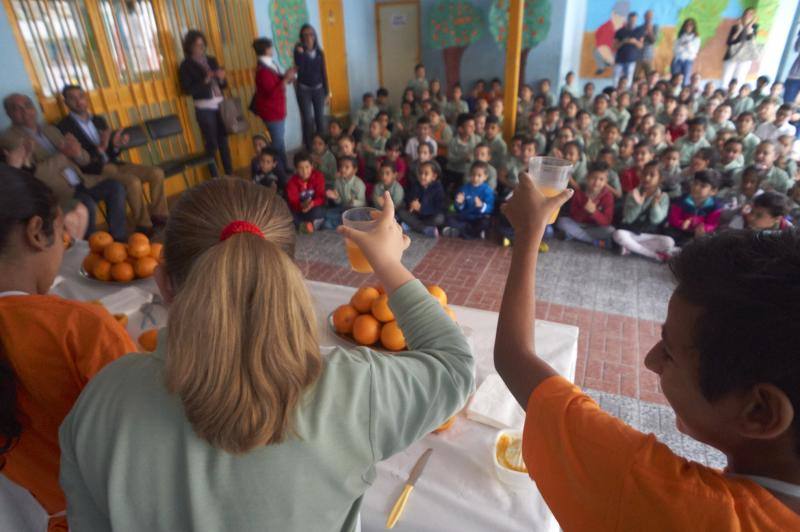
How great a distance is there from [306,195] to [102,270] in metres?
2.82

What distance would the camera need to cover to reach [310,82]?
6406 millimetres

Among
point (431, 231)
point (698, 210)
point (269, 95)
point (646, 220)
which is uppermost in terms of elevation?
point (269, 95)

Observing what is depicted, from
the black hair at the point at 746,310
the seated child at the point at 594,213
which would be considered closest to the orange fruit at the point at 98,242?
the black hair at the point at 746,310

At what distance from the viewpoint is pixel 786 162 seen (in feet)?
13.4

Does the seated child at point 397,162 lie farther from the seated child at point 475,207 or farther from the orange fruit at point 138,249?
the orange fruit at point 138,249

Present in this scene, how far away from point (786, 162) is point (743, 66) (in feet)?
17.4

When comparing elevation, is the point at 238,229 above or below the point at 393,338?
above

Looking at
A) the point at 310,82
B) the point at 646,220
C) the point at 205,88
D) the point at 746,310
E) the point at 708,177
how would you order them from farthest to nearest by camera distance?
the point at 310,82, the point at 205,88, the point at 646,220, the point at 708,177, the point at 746,310

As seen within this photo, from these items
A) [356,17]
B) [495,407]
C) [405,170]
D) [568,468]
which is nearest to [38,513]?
[495,407]

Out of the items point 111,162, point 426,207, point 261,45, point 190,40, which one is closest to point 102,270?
point 426,207

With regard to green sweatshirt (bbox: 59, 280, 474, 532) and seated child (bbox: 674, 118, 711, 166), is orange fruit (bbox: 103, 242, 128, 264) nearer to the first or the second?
green sweatshirt (bbox: 59, 280, 474, 532)

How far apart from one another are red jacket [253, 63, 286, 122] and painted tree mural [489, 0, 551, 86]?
4.07 m

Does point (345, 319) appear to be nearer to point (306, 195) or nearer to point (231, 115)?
point (306, 195)

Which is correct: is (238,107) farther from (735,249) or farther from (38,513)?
(735,249)
